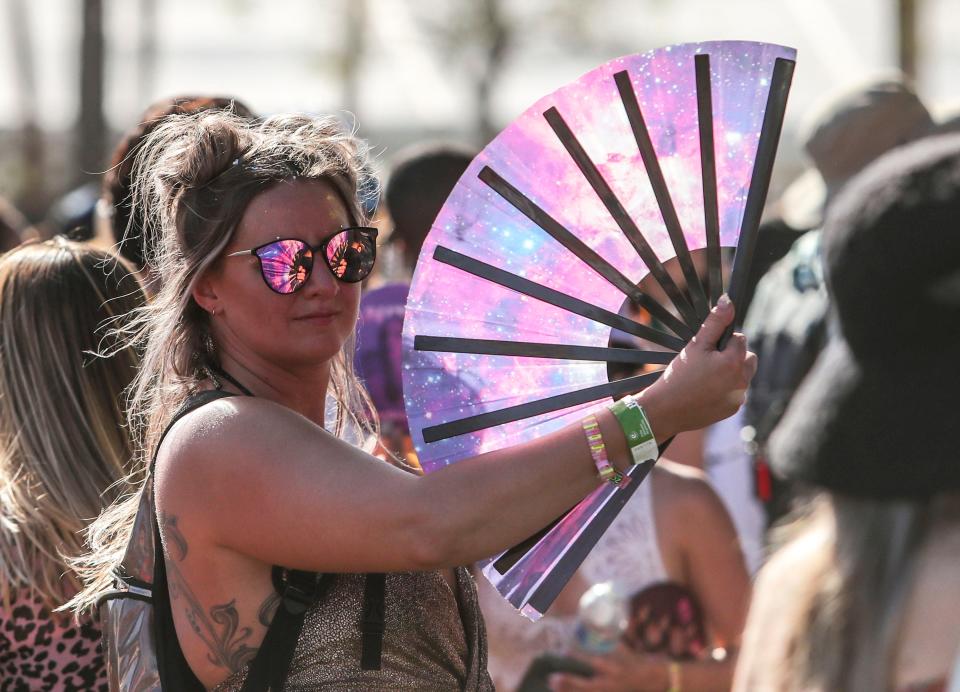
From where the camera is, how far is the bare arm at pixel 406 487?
5.85 ft

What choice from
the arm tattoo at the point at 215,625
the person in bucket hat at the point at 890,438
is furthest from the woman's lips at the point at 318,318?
the person in bucket hat at the point at 890,438

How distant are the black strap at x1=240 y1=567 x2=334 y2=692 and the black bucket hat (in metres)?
0.86

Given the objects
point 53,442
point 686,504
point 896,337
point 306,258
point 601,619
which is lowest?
point 601,619

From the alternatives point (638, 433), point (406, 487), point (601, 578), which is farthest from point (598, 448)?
point (601, 578)

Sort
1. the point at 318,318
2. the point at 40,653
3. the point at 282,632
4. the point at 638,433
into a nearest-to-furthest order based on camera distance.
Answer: the point at 638,433 → the point at 282,632 → the point at 318,318 → the point at 40,653

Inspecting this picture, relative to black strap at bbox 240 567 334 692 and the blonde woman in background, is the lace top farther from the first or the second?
black strap at bbox 240 567 334 692

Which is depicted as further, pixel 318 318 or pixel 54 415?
pixel 54 415

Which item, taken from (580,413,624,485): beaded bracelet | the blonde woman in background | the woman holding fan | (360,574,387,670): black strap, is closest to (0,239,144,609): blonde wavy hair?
the blonde woman in background

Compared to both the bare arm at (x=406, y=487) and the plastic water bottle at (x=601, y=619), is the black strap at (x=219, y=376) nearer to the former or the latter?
the bare arm at (x=406, y=487)

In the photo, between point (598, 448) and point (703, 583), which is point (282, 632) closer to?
point (598, 448)

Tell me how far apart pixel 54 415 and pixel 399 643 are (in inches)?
42.0

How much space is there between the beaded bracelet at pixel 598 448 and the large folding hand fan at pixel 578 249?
6.1 inches

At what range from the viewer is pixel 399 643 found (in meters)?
2.00

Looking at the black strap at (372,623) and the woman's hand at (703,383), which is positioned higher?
the woman's hand at (703,383)
